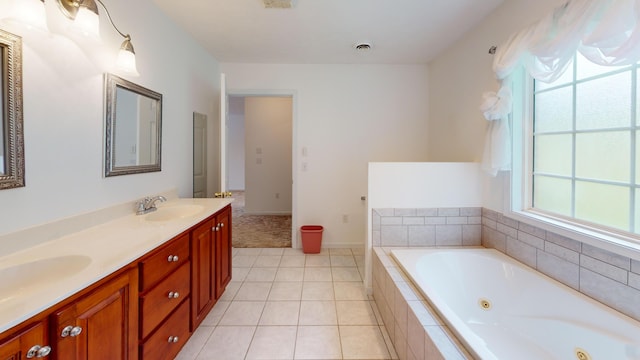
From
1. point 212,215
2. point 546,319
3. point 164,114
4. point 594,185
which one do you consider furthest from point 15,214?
point 594,185

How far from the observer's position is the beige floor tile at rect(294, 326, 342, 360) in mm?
1731

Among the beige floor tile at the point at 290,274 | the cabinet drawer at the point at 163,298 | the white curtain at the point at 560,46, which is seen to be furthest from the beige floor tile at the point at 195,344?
the white curtain at the point at 560,46

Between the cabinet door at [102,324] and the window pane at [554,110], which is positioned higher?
the window pane at [554,110]

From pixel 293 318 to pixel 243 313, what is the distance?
0.41 m

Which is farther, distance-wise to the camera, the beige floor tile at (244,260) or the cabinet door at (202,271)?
the beige floor tile at (244,260)

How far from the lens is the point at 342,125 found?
365cm

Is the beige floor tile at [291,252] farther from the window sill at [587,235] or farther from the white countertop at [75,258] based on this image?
the window sill at [587,235]

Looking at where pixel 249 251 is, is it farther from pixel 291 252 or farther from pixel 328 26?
pixel 328 26

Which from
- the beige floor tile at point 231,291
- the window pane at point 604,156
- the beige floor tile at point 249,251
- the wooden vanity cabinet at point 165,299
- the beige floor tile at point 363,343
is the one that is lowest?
the beige floor tile at point 363,343

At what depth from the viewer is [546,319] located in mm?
1606

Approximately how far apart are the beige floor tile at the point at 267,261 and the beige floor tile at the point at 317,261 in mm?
339

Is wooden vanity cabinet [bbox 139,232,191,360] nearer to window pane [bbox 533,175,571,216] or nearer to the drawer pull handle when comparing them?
the drawer pull handle

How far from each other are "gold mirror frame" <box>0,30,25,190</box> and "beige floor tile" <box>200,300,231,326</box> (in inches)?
56.2

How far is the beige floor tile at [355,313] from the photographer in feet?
6.83
